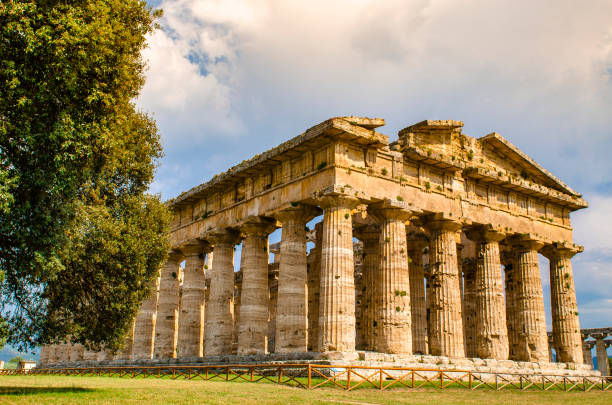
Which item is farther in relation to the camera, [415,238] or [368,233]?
[415,238]

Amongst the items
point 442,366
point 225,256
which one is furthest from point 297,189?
point 442,366

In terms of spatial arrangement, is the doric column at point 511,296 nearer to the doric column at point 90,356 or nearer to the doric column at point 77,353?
the doric column at point 90,356

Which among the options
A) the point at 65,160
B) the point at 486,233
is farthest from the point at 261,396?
the point at 486,233

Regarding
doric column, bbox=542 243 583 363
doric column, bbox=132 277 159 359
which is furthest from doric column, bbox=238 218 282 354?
doric column, bbox=542 243 583 363

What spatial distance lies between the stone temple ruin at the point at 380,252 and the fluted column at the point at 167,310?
0.26 feet

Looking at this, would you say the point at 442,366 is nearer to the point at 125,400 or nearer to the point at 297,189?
the point at 297,189

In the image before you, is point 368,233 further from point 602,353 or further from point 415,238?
point 602,353

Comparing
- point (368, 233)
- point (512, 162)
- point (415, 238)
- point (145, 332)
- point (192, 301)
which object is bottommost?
point (145, 332)

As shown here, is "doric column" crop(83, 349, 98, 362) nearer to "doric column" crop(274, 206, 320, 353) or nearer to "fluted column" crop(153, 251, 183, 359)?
"fluted column" crop(153, 251, 183, 359)

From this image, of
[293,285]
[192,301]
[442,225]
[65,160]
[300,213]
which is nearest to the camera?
[65,160]

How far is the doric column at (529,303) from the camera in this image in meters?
27.4

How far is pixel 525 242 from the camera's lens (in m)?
29.0

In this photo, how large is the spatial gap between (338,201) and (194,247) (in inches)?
441

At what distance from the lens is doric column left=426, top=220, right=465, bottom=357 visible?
79.6 feet
